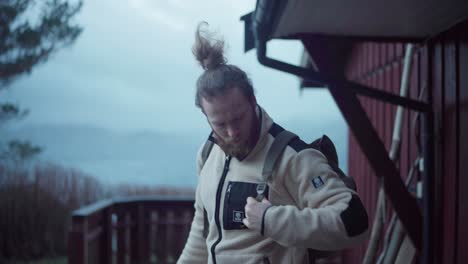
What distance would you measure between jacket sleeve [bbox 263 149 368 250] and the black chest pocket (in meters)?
0.12

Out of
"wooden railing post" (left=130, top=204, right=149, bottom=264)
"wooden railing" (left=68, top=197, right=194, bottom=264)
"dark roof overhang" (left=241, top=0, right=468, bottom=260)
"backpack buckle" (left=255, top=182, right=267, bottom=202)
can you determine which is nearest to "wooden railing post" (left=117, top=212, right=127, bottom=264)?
"wooden railing" (left=68, top=197, right=194, bottom=264)

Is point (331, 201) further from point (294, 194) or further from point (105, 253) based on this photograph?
point (105, 253)

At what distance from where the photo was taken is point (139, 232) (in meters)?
5.21

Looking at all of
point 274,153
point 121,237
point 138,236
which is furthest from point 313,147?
point 138,236

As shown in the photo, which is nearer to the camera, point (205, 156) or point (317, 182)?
point (317, 182)

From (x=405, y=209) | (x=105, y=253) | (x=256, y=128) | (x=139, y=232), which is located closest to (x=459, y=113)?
(x=405, y=209)

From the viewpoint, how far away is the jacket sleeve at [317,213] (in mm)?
1140

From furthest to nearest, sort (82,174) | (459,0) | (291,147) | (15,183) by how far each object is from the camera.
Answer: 1. (82,174)
2. (15,183)
3. (459,0)
4. (291,147)

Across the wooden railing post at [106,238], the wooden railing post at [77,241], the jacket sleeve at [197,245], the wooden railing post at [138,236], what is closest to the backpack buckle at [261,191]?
the jacket sleeve at [197,245]

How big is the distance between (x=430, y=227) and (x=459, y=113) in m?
0.63

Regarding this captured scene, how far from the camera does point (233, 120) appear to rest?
129cm

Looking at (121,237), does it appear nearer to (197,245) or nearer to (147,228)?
(147,228)

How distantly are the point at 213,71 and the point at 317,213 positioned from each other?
1.55ft

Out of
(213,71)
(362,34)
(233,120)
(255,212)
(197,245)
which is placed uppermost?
(362,34)
